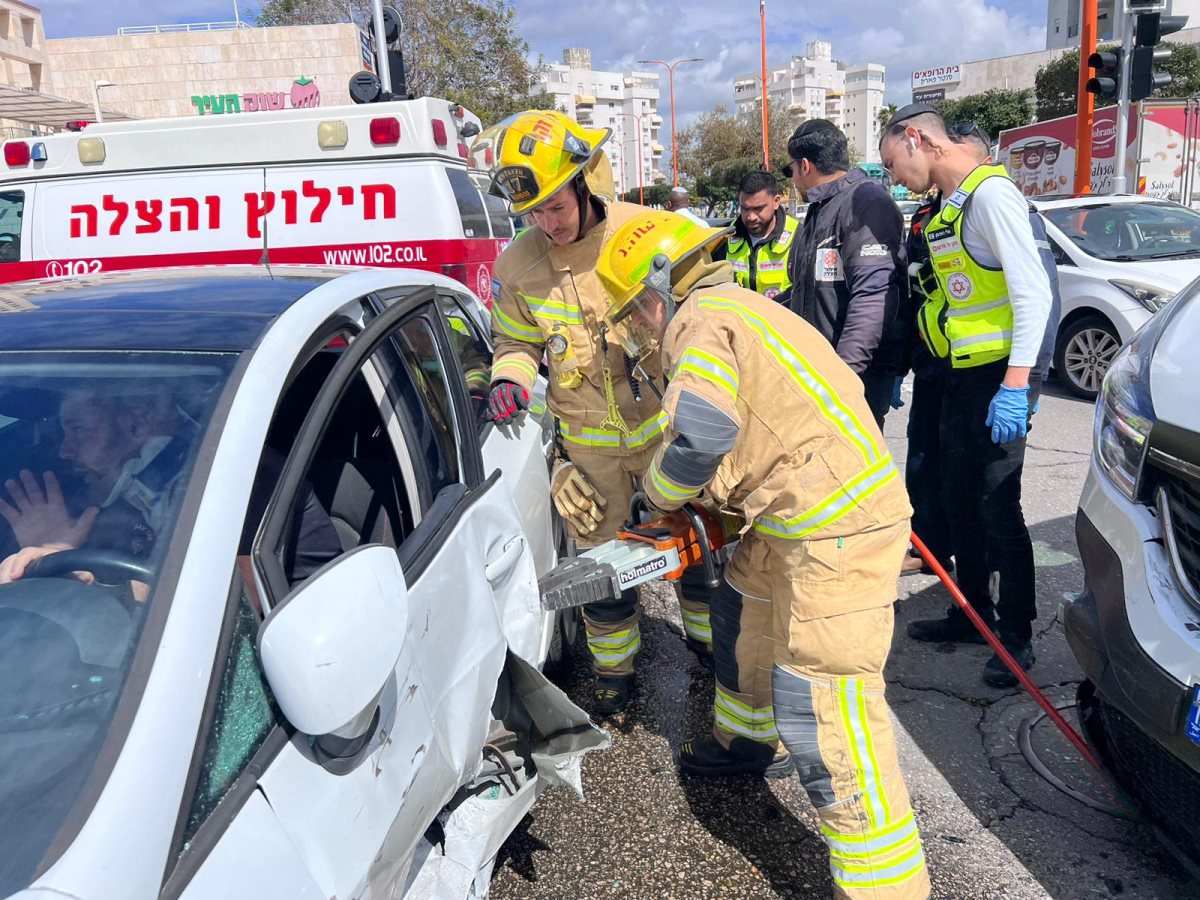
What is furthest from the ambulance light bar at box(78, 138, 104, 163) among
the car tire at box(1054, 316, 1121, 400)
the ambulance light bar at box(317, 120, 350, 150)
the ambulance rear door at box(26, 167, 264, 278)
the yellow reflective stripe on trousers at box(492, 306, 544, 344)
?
the car tire at box(1054, 316, 1121, 400)

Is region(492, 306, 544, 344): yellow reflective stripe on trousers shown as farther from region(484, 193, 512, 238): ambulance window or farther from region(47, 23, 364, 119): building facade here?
Answer: region(47, 23, 364, 119): building facade

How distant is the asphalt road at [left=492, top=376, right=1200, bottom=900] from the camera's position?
2244 mm

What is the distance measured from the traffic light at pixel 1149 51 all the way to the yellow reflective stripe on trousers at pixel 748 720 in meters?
8.50

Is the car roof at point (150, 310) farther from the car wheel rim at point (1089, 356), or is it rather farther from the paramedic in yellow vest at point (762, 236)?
the car wheel rim at point (1089, 356)

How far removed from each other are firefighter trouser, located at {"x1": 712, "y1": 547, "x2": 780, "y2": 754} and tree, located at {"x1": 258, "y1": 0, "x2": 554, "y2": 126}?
21983mm

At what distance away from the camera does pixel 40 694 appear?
47.9 inches

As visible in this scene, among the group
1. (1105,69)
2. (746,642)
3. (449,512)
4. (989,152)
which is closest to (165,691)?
(449,512)

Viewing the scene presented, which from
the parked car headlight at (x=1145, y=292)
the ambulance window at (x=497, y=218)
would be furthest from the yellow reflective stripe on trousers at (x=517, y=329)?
the parked car headlight at (x=1145, y=292)

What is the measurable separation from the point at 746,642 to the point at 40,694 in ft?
5.54

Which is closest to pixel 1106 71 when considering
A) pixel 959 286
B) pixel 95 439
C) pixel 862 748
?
pixel 959 286

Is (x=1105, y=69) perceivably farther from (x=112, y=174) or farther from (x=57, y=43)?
(x=57, y=43)

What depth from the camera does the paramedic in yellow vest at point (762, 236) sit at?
464 cm

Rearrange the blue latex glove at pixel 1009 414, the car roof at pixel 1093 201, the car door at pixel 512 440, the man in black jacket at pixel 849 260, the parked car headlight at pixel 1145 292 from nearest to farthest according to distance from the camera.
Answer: the car door at pixel 512 440 < the blue latex glove at pixel 1009 414 < the man in black jacket at pixel 849 260 < the parked car headlight at pixel 1145 292 < the car roof at pixel 1093 201

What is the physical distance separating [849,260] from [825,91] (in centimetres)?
13168
